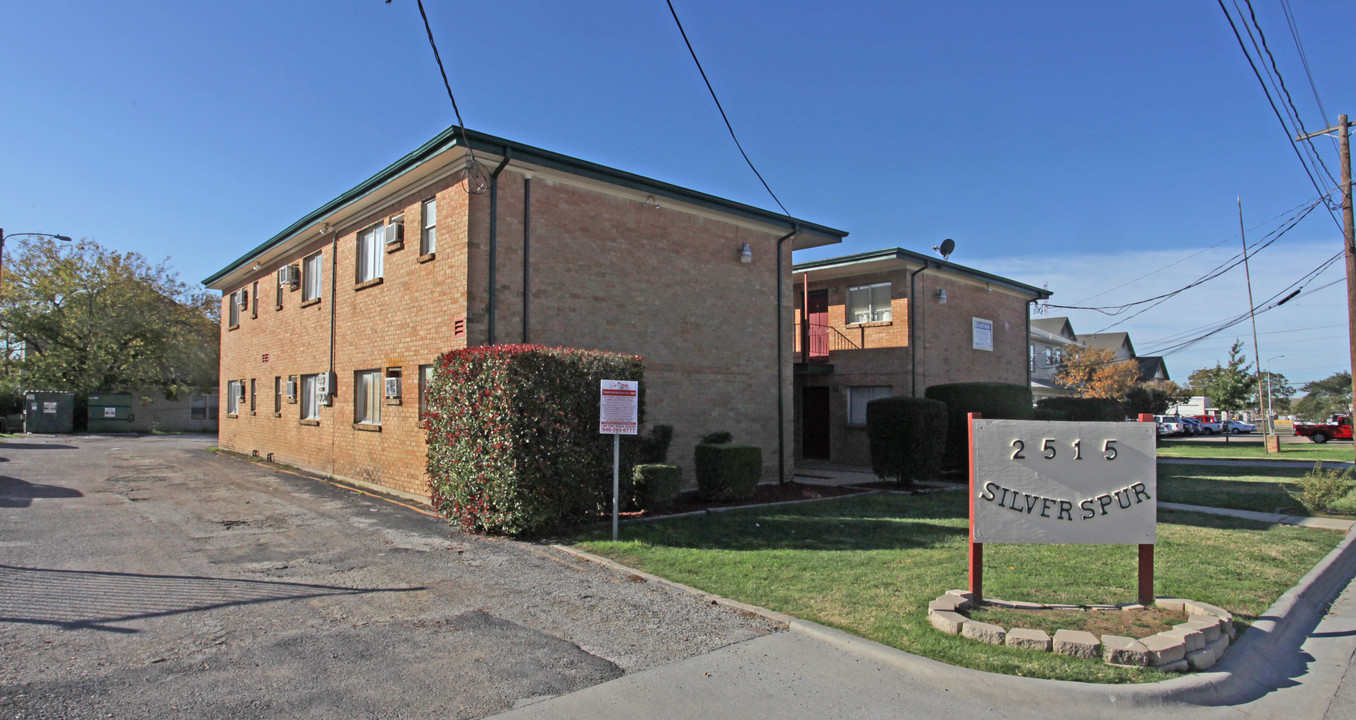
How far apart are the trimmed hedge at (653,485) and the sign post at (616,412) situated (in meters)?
1.41

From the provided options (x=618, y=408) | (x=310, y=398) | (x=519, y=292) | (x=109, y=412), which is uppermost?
(x=519, y=292)

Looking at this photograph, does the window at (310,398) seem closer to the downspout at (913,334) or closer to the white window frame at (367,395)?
the white window frame at (367,395)

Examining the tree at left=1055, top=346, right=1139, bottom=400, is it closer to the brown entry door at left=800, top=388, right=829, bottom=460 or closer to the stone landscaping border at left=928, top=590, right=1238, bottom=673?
the brown entry door at left=800, top=388, right=829, bottom=460

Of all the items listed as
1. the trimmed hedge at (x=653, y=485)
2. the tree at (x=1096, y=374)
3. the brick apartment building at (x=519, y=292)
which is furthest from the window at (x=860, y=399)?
the tree at (x=1096, y=374)

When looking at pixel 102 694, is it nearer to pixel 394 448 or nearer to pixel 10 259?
pixel 394 448

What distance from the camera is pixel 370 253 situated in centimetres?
1510

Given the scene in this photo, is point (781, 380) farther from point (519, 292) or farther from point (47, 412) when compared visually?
point (47, 412)

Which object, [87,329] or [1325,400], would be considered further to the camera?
[1325,400]

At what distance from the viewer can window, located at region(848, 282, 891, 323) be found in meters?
21.2

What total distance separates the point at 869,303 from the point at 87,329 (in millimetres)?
36319

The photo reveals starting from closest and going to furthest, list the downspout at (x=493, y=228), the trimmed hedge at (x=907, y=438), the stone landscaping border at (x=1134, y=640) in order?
the stone landscaping border at (x=1134, y=640) → the downspout at (x=493, y=228) → the trimmed hedge at (x=907, y=438)

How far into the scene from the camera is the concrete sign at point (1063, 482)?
6.05 metres

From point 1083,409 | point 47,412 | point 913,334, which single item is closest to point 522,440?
point 913,334

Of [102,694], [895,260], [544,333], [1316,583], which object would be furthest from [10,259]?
[1316,583]
